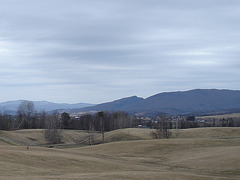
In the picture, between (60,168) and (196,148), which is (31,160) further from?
(196,148)

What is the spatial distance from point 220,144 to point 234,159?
17.7m

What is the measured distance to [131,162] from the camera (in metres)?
38.7

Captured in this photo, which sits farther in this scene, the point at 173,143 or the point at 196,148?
the point at 173,143

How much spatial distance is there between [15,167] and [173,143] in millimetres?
35181

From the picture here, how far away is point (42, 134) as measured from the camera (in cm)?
10362

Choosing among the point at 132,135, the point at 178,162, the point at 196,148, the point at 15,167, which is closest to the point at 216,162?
the point at 178,162

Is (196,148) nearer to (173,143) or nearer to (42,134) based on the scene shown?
(173,143)

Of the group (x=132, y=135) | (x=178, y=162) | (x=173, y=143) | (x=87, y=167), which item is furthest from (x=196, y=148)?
(x=132, y=135)

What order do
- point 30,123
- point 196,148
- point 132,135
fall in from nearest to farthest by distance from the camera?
point 196,148
point 132,135
point 30,123

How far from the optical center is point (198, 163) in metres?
37.6

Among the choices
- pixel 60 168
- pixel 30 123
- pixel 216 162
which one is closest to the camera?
pixel 60 168

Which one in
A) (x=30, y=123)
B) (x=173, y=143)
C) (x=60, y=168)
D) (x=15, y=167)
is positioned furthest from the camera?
(x=30, y=123)

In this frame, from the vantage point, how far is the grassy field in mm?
25609

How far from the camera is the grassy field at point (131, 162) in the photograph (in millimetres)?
25609
